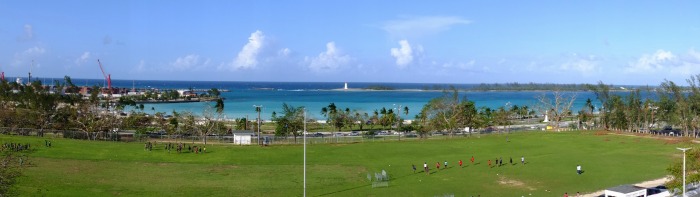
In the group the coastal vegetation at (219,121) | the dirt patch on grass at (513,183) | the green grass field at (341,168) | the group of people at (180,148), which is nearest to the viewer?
the green grass field at (341,168)

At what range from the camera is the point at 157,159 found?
53.9 m

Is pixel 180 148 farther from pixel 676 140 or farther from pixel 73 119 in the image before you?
pixel 676 140

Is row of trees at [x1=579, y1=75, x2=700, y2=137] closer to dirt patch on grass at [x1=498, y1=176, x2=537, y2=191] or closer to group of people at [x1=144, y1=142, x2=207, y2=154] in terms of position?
dirt patch on grass at [x1=498, y1=176, x2=537, y2=191]

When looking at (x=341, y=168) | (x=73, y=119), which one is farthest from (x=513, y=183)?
(x=73, y=119)

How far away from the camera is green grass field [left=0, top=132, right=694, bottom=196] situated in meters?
39.5

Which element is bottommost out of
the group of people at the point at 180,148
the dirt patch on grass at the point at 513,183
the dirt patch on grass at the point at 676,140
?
the dirt patch on grass at the point at 513,183

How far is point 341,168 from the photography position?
162ft

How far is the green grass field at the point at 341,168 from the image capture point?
1556 inches

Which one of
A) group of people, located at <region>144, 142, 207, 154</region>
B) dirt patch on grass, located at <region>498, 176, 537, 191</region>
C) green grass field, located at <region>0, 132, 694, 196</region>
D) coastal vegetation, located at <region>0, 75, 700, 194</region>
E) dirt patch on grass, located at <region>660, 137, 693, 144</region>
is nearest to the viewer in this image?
green grass field, located at <region>0, 132, 694, 196</region>

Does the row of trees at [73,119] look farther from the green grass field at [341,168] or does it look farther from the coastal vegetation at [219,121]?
the green grass field at [341,168]

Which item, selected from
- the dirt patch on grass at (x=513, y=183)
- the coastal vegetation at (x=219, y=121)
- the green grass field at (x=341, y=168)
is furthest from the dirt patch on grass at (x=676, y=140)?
the dirt patch on grass at (x=513, y=183)

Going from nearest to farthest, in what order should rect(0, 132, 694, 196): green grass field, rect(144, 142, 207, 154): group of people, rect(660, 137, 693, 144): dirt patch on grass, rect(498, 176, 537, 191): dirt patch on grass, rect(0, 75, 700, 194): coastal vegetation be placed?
1. rect(0, 132, 694, 196): green grass field
2. rect(498, 176, 537, 191): dirt patch on grass
3. rect(144, 142, 207, 154): group of people
4. rect(660, 137, 693, 144): dirt patch on grass
5. rect(0, 75, 700, 194): coastal vegetation

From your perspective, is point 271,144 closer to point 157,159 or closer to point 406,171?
point 157,159

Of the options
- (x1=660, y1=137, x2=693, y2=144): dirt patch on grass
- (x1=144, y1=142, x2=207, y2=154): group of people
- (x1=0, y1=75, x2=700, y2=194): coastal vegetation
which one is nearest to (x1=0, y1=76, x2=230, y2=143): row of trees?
(x1=0, y1=75, x2=700, y2=194): coastal vegetation
